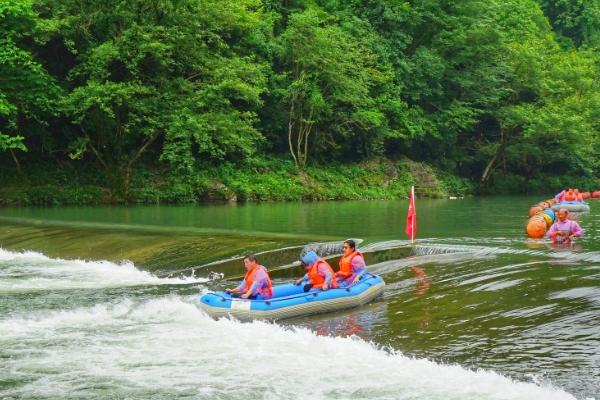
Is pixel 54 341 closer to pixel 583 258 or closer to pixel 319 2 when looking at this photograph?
pixel 583 258

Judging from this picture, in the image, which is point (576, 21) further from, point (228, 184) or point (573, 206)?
point (228, 184)

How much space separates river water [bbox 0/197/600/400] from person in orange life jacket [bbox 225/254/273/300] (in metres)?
0.66

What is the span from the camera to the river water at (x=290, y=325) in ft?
28.4

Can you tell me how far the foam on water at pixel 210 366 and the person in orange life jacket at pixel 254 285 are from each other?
649 millimetres

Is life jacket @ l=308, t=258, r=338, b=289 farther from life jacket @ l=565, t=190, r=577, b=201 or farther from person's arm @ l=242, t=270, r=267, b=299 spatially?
life jacket @ l=565, t=190, r=577, b=201

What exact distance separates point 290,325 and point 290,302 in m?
0.50

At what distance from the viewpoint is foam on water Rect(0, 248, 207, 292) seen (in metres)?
15.5

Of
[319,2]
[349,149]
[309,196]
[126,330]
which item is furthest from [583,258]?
[319,2]

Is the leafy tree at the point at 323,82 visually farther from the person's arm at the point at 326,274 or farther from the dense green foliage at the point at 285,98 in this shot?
the person's arm at the point at 326,274

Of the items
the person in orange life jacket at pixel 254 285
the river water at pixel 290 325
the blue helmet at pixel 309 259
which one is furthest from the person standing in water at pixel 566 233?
the person in orange life jacket at pixel 254 285

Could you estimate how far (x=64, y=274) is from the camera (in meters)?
16.9

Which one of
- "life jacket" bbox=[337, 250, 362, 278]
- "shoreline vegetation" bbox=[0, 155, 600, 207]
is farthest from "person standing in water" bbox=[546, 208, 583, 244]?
"shoreline vegetation" bbox=[0, 155, 600, 207]

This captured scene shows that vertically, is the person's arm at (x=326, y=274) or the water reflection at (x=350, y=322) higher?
the person's arm at (x=326, y=274)

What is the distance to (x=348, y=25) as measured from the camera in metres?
44.2
